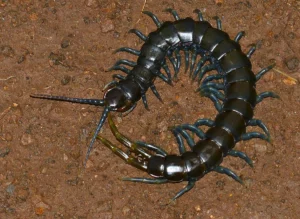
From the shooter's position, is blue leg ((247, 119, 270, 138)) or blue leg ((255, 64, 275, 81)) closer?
blue leg ((247, 119, 270, 138))

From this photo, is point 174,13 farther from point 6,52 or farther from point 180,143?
point 6,52

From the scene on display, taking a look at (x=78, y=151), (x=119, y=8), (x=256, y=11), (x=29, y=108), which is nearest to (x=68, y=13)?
(x=119, y=8)

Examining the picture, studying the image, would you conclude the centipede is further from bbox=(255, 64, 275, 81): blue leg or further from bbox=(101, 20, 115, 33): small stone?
bbox=(101, 20, 115, 33): small stone

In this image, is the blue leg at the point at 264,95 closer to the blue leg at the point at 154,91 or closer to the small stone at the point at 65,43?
the blue leg at the point at 154,91

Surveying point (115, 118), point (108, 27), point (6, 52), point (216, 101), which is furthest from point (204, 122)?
point (6, 52)

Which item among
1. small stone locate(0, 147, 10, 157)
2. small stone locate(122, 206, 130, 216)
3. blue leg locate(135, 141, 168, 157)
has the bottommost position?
small stone locate(0, 147, 10, 157)

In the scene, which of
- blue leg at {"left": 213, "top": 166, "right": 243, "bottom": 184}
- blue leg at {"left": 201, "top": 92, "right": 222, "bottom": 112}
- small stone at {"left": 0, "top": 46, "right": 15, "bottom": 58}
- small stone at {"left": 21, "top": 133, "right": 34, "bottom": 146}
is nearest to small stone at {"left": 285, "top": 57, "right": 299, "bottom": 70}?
blue leg at {"left": 201, "top": 92, "right": 222, "bottom": 112}

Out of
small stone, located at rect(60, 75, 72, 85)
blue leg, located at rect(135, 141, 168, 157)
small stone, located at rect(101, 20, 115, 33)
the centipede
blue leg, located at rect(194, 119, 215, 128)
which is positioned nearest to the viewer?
the centipede
